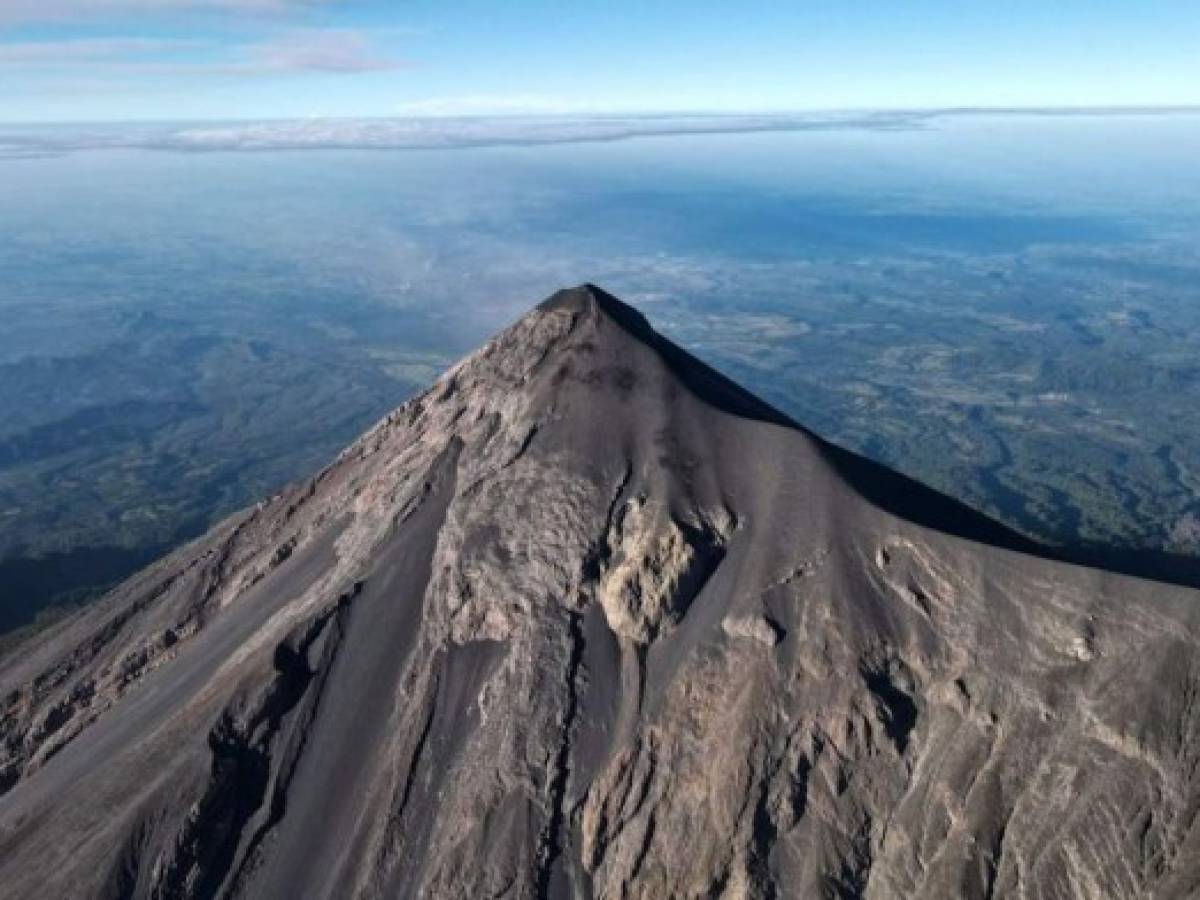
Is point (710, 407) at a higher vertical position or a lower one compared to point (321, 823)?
higher

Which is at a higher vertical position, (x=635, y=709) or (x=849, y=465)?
(x=849, y=465)

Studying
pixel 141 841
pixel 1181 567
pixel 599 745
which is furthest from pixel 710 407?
pixel 1181 567

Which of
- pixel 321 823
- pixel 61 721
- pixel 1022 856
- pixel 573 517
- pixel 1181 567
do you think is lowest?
pixel 1181 567

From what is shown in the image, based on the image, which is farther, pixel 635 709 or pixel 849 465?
pixel 849 465

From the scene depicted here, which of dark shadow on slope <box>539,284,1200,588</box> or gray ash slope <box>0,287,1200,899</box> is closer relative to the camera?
gray ash slope <box>0,287,1200,899</box>

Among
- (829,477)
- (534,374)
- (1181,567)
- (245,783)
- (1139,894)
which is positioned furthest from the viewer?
(1181,567)

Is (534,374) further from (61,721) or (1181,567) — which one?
(1181,567)

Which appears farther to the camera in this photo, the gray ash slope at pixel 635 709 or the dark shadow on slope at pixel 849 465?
the dark shadow on slope at pixel 849 465

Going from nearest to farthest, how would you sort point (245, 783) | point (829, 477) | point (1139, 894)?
point (1139, 894)
point (245, 783)
point (829, 477)
